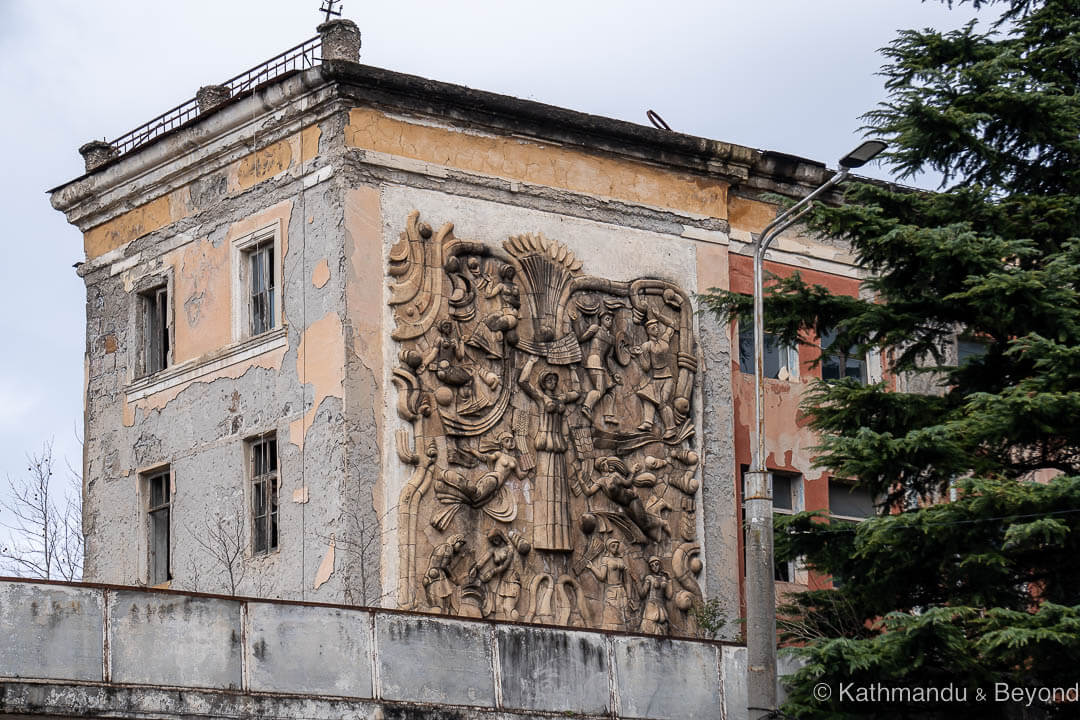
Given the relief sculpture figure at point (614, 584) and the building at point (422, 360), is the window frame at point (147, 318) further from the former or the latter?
the relief sculpture figure at point (614, 584)

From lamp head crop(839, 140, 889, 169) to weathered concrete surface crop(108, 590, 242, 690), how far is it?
846 cm

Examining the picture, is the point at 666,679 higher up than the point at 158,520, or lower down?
lower down

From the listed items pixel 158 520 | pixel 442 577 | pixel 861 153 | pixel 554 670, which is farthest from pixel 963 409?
pixel 158 520

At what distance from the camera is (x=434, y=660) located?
21844 mm

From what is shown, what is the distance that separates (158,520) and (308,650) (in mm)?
10076

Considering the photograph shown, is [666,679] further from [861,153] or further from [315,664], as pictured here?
[861,153]

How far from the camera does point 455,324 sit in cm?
2822

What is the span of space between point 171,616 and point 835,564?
842cm

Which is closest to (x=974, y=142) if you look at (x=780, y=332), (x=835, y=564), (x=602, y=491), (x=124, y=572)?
(x=780, y=332)

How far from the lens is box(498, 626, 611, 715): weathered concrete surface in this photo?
22.4 m

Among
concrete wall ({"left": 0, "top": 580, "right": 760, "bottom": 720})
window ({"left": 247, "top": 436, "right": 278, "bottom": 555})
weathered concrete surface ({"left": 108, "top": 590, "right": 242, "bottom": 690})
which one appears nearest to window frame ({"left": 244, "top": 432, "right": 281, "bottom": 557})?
window ({"left": 247, "top": 436, "right": 278, "bottom": 555})

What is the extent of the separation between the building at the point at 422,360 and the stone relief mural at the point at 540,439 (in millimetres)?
38

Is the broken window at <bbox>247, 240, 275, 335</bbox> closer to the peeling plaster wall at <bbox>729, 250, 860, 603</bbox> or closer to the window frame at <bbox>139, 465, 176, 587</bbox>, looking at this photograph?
the window frame at <bbox>139, 465, 176, 587</bbox>

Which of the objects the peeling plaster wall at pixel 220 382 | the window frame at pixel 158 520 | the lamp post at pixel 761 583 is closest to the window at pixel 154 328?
the peeling plaster wall at pixel 220 382
